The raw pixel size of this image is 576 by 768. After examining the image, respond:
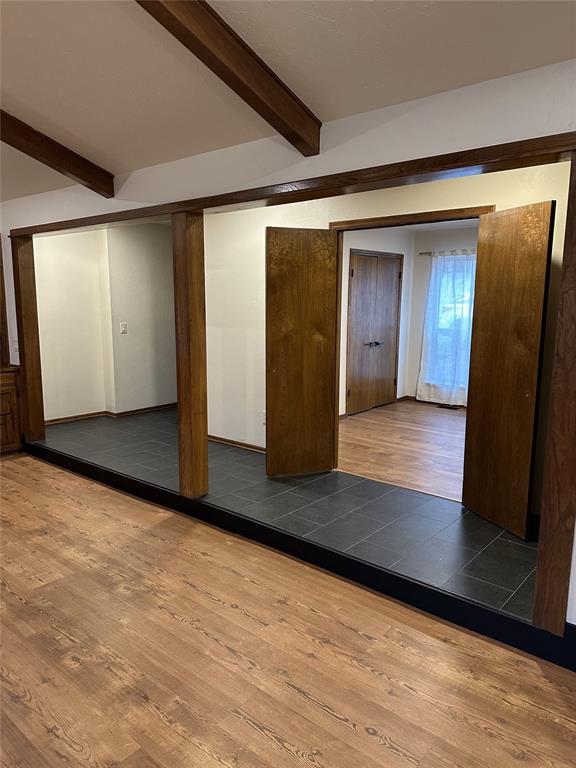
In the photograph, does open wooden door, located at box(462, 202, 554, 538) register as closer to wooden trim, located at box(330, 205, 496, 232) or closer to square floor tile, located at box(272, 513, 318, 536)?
wooden trim, located at box(330, 205, 496, 232)

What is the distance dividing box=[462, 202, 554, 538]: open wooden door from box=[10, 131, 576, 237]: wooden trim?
0.87m

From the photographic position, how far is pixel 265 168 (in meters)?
3.05

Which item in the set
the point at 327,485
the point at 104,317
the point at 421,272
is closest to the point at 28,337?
the point at 104,317

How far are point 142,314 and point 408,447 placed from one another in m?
3.62

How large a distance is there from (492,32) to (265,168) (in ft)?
4.61

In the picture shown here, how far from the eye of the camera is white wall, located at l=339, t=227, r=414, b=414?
6051 mm

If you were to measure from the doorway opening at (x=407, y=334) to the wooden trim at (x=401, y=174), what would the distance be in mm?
2575

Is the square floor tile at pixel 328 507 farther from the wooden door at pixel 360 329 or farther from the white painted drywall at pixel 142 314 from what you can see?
the white painted drywall at pixel 142 314

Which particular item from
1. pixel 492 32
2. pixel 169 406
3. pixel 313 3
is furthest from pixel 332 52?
pixel 169 406

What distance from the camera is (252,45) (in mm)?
2350

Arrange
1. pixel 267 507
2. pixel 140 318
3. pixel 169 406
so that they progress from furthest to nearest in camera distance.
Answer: pixel 169 406
pixel 140 318
pixel 267 507

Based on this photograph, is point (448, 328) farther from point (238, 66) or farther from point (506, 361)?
point (238, 66)

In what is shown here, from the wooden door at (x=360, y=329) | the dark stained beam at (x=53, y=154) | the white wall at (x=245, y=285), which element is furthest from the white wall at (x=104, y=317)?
the wooden door at (x=360, y=329)

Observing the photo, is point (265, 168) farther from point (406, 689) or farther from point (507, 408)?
point (406, 689)
